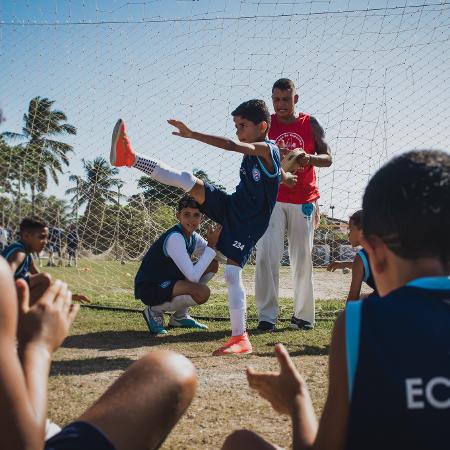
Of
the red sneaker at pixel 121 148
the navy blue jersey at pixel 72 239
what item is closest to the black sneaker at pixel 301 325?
the red sneaker at pixel 121 148

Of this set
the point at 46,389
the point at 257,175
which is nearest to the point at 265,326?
the point at 257,175

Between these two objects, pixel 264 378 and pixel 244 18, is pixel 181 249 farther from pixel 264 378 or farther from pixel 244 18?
pixel 244 18

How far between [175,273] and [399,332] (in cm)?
418

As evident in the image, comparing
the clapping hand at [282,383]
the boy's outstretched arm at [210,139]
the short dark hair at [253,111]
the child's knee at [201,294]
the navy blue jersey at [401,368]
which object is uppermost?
the short dark hair at [253,111]

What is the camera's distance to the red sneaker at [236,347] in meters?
3.79

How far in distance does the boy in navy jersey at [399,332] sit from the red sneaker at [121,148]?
330 centimetres

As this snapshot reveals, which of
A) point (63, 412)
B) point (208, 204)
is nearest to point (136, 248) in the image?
point (208, 204)

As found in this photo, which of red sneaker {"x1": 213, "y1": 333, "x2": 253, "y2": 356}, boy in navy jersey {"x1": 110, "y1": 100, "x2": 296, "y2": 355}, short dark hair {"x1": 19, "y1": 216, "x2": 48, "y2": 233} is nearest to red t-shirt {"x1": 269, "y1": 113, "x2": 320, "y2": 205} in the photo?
boy in navy jersey {"x1": 110, "y1": 100, "x2": 296, "y2": 355}

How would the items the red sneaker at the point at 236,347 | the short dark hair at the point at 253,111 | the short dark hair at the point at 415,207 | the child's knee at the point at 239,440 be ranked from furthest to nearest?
the short dark hair at the point at 253,111
the red sneaker at the point at 236,347
the child's knee at the point at 239,440
the short dark hair at the point at 415,207

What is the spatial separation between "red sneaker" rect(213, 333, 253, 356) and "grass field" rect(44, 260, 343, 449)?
0.10 m

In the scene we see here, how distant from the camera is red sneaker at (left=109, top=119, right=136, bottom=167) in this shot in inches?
168

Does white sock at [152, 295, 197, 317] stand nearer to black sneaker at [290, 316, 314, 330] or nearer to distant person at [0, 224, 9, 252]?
black sneaker at [290, 316, 314, 330]

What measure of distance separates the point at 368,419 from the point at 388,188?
18.0 inches

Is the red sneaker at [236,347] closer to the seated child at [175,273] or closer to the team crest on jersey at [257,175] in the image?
the seated child at [175,273]
